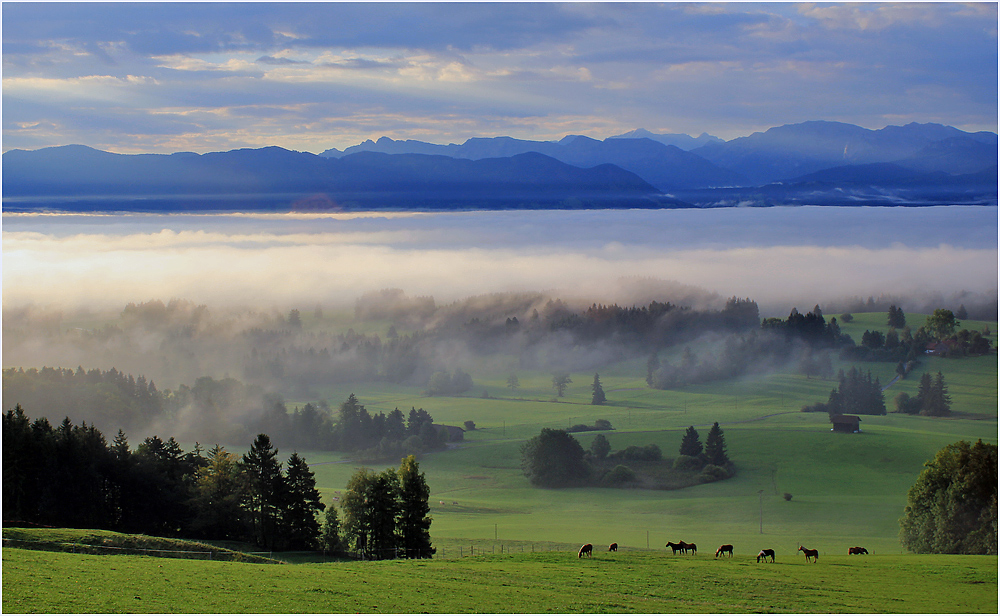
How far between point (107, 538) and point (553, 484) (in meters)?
107

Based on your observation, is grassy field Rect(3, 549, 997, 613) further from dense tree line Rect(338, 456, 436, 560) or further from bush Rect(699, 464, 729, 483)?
bush Rect(699, 464, 729, 483)

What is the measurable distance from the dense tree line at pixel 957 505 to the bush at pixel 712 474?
72.4 m

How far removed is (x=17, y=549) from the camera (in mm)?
36562

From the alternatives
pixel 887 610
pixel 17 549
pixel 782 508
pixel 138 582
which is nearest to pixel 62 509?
pixel 17 549

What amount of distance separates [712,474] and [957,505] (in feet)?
261

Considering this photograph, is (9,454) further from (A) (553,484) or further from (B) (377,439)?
(B) (377,439)

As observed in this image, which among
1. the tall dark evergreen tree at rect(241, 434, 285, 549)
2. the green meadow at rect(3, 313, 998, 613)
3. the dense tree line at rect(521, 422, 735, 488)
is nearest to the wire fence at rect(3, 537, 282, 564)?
the green meadow at rect(3, 313, 998, 613)

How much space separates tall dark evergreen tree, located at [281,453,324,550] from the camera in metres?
59.3

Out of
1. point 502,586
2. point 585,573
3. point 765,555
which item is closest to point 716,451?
point 765,555

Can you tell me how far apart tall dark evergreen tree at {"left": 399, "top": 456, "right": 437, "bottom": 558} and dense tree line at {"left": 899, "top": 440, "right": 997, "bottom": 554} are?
132ft

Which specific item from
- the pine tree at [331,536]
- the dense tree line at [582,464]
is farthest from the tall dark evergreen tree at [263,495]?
the dense tree line at [582,464]

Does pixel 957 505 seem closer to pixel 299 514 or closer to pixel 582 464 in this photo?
pixel 299 514

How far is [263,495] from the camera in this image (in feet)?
198

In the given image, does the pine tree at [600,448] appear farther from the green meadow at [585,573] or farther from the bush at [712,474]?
the green meadow at [585,573]
